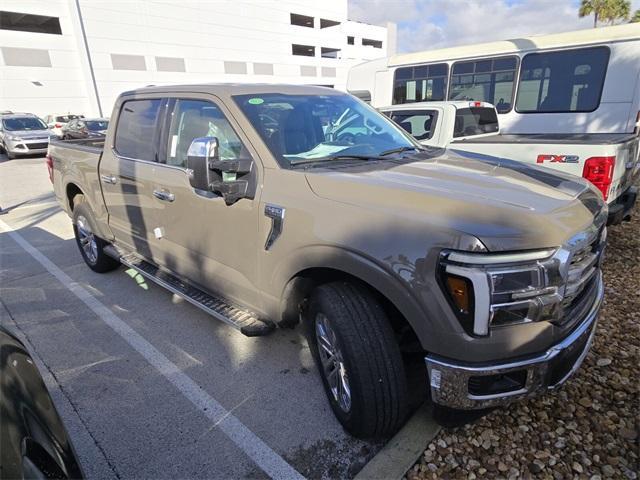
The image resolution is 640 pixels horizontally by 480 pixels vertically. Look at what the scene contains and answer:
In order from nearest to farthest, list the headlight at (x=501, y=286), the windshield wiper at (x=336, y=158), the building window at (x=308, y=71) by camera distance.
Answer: the headlight at (x=501, y=286)
the windshield wiper at (x=336, y=158)
the building window at (x=308, y=71)

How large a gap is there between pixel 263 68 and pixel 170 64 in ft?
31.3

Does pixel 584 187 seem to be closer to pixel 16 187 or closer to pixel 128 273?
pixel 128 273

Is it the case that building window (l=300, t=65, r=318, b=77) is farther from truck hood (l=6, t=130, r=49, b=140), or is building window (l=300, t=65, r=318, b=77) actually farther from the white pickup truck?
the white pickup truck

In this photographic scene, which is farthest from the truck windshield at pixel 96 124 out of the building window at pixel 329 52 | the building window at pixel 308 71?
the building window at pixel 329 52

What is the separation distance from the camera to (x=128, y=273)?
4.82 metres

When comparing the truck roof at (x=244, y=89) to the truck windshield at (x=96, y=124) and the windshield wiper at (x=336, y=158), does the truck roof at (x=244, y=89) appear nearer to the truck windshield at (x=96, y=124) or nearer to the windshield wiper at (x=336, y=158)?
the windshield wiper at (x=336, y=158)

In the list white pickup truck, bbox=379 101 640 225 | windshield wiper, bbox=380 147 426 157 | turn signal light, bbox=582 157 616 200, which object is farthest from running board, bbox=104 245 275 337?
turn signal light, bbox=582 157 616 200

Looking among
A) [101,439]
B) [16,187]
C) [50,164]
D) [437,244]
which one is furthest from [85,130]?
[437,244]

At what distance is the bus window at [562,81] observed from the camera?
7629 mm

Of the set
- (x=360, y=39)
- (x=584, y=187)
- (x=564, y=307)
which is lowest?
(x=564, y=307)

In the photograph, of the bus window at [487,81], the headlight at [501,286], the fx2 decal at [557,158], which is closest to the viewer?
the headlight at [501,286]

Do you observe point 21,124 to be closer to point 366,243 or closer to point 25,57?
point 25,57

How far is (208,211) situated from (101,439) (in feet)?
5.04

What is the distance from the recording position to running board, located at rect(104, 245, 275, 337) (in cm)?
266
